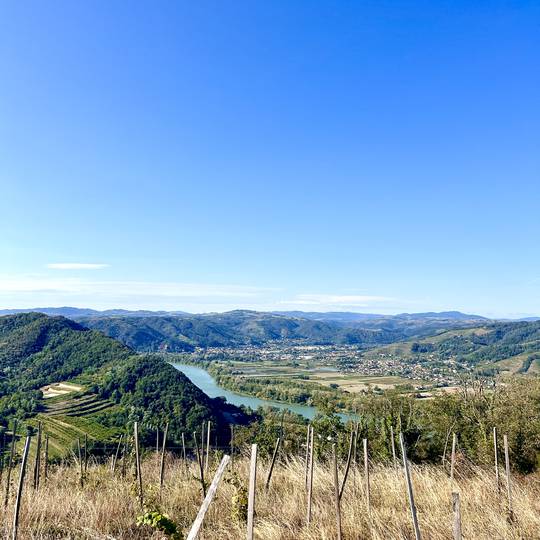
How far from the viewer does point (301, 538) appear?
4078mm

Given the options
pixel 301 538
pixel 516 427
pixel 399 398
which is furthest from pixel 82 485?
pixel 399 398

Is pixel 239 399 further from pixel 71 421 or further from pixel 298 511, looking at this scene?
pixel 298 511

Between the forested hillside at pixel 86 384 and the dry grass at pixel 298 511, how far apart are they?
51.4 metres

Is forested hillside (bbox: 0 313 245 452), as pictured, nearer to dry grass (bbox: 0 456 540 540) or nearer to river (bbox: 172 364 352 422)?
river (bbox: 172 364 352 422)

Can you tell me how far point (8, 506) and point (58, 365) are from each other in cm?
12348

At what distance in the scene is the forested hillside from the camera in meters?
69.6

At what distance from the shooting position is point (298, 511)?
5016 millimetres

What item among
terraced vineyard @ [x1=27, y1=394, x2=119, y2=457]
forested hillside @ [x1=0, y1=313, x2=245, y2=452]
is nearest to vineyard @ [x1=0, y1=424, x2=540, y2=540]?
terraced vineyard @ [x1=27, y1=394, x2=119, y2=457]

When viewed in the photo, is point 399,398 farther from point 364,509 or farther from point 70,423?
point 70,423

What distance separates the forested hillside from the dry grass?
5137cm

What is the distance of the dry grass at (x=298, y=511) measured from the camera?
419cm

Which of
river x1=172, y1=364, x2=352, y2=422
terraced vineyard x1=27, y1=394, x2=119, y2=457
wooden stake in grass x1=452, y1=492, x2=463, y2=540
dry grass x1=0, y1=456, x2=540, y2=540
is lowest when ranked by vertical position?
river x1=172, y1=364, x2=352, y2=422

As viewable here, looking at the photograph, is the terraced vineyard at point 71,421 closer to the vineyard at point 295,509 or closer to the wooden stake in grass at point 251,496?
the vineyard at point 295,509

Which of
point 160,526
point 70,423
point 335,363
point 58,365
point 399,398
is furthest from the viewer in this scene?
point 335,363
